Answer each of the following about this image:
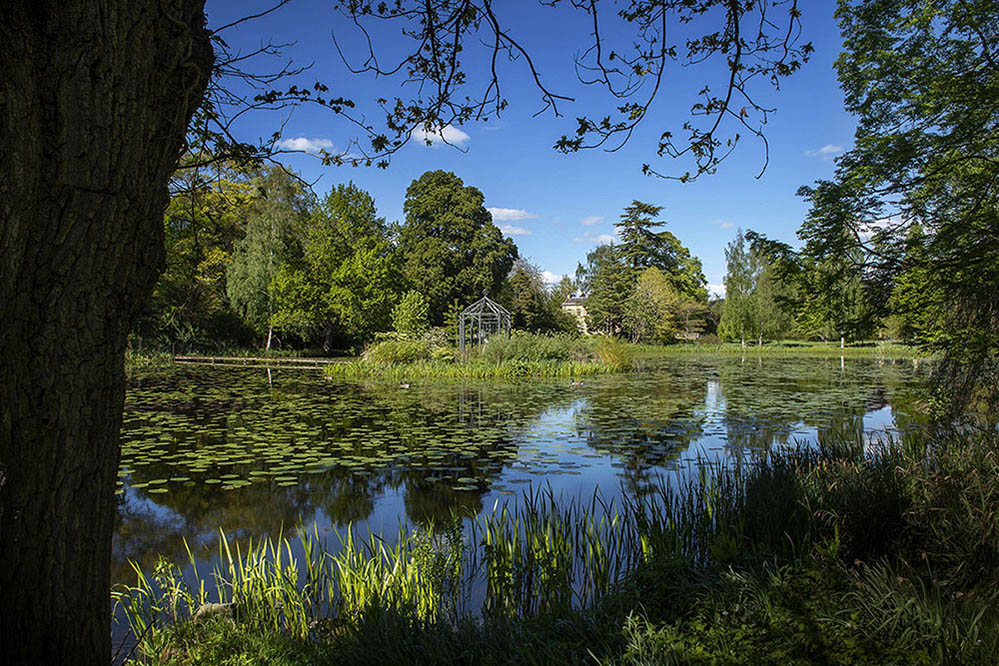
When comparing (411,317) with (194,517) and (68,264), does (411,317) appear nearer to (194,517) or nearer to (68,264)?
(194,517)

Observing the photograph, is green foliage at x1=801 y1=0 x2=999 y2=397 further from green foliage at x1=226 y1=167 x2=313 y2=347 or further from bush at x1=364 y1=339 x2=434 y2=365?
green foliage at x1=226 y1=167 x2=313 y2=347

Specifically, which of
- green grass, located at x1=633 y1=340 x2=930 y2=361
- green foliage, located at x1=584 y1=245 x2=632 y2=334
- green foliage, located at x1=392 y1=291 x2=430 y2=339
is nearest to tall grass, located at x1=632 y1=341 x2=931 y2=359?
green grass, located at x1=633 y1=340 x2=930 y2=361

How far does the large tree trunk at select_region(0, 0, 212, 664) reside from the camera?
1356 mm

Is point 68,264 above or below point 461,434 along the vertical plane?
above

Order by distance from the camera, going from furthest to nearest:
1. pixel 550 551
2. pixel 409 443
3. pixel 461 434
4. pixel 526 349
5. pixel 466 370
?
pixel 526 349
pixel 466 370
pixel 461 434
pixel 409 443
pixel 550 551

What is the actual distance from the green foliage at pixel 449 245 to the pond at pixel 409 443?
→ 18.0 meters

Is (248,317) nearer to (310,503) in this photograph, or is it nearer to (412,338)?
(412,338)

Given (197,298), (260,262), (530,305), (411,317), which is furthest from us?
(530,305)

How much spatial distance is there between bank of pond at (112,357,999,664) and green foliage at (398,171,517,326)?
81.3 feet

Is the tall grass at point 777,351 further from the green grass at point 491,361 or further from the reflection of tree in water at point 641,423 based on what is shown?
the reflection of tree in water at point 641,423

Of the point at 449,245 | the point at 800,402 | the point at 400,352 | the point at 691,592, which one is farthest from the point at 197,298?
the point at 691,592

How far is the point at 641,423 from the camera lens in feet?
31.0

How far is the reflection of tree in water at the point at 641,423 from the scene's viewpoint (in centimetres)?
668

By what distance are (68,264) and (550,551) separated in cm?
264
